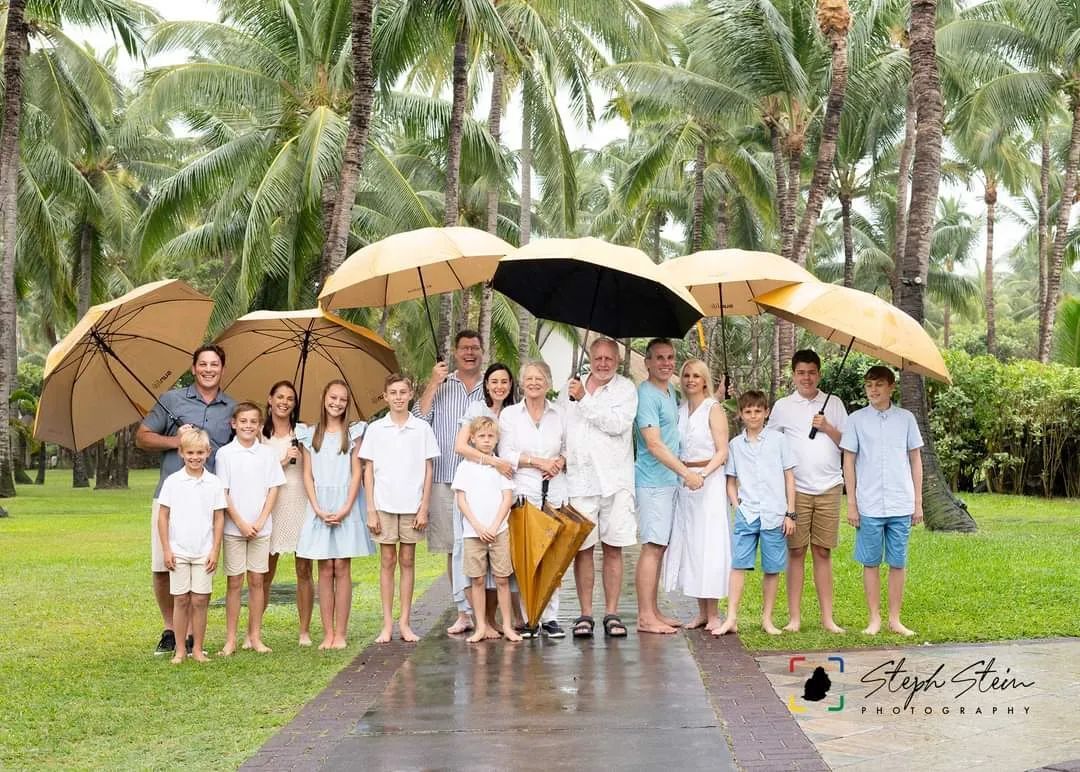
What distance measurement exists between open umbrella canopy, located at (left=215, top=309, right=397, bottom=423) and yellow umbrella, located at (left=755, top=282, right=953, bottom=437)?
294 centimetres

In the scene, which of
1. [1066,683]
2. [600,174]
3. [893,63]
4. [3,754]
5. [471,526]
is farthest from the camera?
[600,174]

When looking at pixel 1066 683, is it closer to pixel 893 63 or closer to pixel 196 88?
pixel 196 88

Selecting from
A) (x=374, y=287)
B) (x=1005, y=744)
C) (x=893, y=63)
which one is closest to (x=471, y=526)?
(x=374, y=287)

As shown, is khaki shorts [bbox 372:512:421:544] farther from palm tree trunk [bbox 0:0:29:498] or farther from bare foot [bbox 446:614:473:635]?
palm tree trunk [bbox 0:0:29:498]

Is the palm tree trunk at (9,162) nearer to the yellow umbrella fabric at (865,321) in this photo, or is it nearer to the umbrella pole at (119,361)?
the umbrella pole at (119,361)

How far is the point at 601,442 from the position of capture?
28.4 feet

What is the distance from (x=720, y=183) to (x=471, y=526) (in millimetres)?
31779

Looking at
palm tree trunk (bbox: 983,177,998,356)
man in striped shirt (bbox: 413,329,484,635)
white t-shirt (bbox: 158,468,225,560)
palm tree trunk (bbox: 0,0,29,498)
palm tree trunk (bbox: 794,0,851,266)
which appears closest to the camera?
white t-shirt (bbox: 158,468,225,560)

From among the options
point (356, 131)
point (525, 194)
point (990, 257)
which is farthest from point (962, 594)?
point (990, 257)

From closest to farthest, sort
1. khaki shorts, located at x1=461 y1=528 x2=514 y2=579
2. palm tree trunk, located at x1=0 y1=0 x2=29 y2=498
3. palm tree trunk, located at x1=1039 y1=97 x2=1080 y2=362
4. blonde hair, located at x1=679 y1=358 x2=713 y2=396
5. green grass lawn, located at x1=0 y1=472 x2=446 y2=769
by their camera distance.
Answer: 1. green grass lawn, located at x1=0 y1=472 x2=446 y2=769
2. khaki shorts, located at x1=461 y1=528 x2=514 y2=579
3. blonde hair, located at x1=679 y1=358 x2=713 y2=396
4. palm tree trunk, located at x1=0 y1=0 x2=29 y2=498
5. palm tree trunk, located at x1=1039 y1=97 x2=1080 y2=362

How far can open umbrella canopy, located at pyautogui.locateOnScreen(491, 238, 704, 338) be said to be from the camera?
8000 mm

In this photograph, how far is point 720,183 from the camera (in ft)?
128

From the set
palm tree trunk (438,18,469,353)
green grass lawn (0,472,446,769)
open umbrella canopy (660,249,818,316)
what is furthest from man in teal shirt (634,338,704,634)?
palm tree trunk (438,18,469,353)

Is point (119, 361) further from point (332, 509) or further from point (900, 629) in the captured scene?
point (900, 629)
